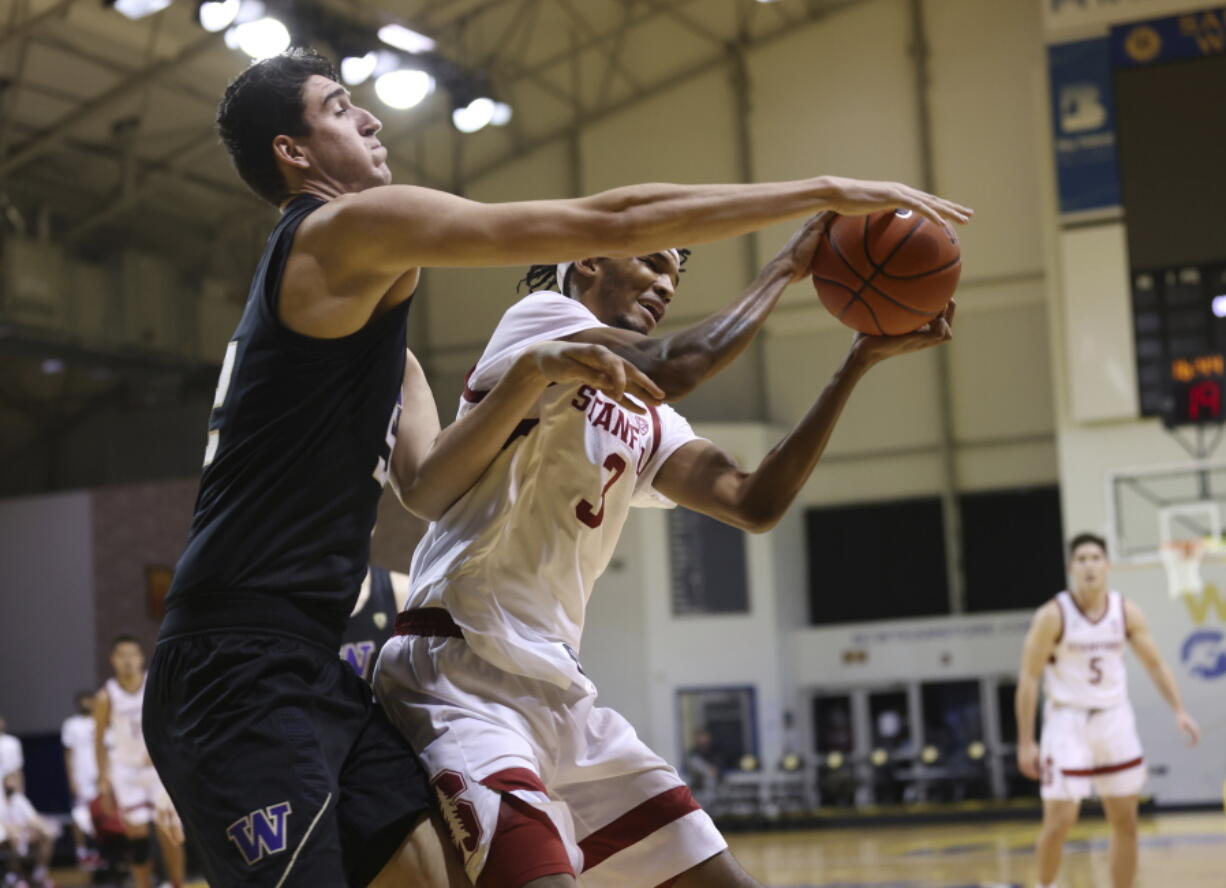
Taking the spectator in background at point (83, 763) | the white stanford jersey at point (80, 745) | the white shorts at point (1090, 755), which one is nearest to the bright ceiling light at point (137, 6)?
the spectator in background at point (83, 763)

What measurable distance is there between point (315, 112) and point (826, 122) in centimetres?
1858

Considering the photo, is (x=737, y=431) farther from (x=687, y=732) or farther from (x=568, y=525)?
(x=568, y=525)

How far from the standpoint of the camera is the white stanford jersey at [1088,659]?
8.21m

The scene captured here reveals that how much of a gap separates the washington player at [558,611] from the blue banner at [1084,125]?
46.8 feet

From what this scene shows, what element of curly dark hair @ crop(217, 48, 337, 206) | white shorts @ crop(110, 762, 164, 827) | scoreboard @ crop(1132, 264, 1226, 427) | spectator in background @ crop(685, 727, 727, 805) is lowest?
spectator in background @ crop(685, 727, 727, 805)

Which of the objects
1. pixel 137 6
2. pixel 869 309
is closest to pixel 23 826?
pixel 137 6

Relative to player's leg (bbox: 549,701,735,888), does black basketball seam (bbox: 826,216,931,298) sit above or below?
above

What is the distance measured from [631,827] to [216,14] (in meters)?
9.68

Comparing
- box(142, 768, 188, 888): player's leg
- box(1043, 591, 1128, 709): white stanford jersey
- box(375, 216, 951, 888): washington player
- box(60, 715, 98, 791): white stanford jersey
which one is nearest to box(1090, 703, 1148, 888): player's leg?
box(1043, 591, 1128, 709): white stanford jersey

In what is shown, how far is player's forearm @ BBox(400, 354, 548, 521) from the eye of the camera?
286 cm

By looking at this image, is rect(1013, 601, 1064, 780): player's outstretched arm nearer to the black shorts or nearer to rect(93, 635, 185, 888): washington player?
rect(93, 635, 185, 888): washington player

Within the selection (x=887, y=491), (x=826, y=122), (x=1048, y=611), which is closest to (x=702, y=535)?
(x=887, y=491)

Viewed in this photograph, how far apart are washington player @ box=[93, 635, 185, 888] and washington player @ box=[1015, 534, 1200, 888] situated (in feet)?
18.9

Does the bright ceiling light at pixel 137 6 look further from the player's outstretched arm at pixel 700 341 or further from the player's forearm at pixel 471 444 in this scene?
the player's outstretched arm at pixel 700 341
